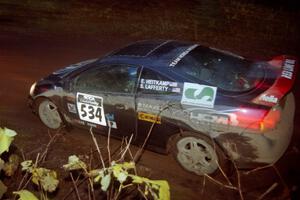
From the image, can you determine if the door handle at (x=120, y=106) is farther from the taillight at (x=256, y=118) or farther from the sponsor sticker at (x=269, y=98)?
the sponsor sticker at (x=269, y=98)

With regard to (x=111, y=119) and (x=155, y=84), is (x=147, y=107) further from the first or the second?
(x=111, y=119)

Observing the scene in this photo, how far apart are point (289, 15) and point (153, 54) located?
653 cm

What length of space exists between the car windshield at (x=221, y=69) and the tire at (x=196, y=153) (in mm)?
773

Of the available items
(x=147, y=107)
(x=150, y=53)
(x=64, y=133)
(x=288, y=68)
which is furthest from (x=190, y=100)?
(x=64, y=133)

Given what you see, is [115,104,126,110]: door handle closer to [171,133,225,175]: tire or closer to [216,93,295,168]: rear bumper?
[171,133,225,175]: tire

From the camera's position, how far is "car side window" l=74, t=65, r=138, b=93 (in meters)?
5.27

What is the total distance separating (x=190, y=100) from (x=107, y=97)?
1.26 metres

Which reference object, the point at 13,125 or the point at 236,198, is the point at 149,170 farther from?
the point at 13,125

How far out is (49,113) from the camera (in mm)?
6352

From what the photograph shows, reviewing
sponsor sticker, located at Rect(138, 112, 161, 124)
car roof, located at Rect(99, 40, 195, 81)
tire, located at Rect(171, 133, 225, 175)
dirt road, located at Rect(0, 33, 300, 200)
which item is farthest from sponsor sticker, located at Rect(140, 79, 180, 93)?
dirt road, located at Rect(0, 33, 300, 200)

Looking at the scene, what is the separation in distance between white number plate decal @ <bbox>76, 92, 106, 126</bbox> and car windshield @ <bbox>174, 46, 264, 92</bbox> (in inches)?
52.3

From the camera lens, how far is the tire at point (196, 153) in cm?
495

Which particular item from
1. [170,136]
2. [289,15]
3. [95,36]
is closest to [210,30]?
[289,15]

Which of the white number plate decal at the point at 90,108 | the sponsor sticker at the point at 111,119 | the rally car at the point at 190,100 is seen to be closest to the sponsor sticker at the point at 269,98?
the rally car at the point at 190,100
